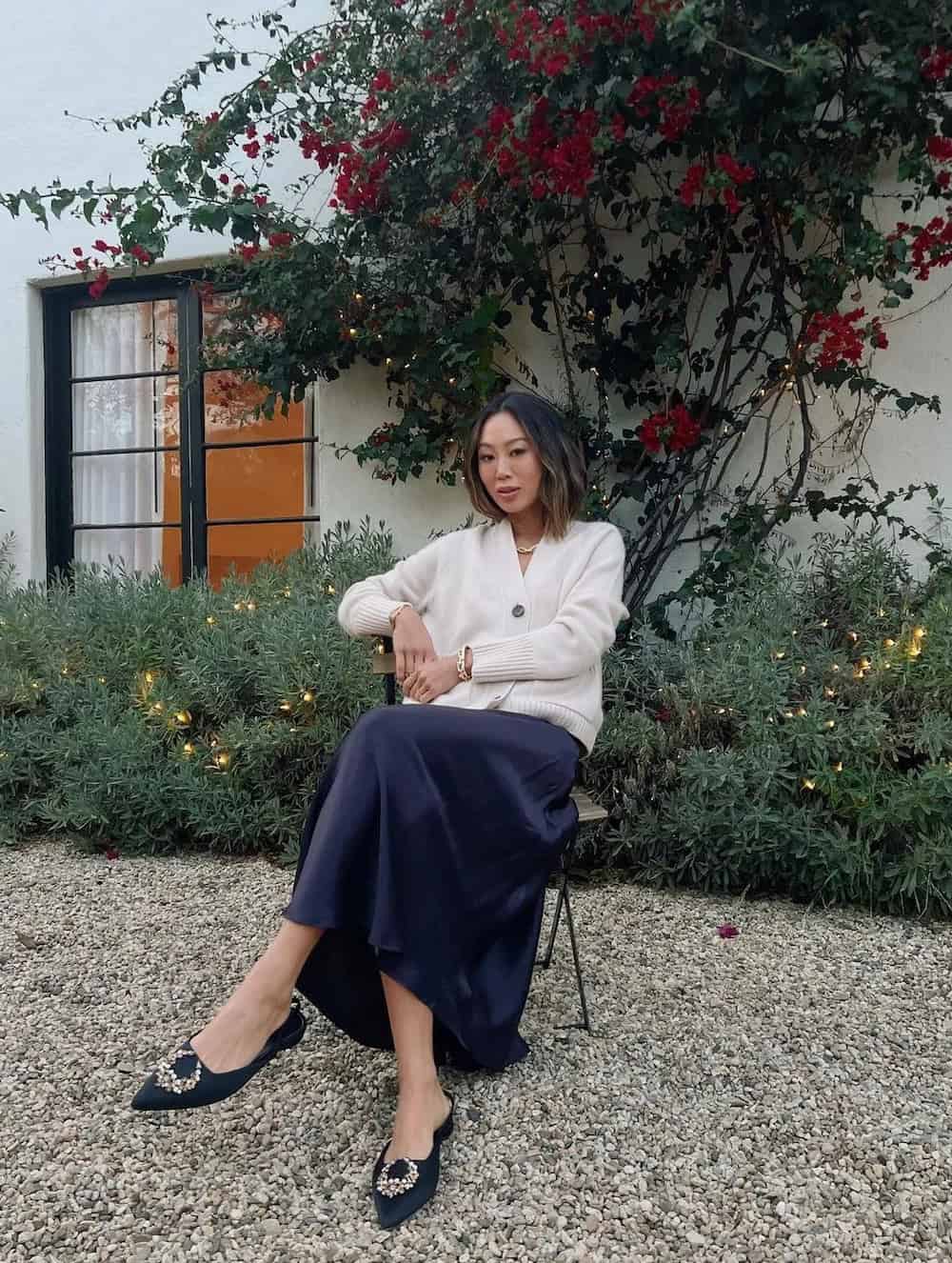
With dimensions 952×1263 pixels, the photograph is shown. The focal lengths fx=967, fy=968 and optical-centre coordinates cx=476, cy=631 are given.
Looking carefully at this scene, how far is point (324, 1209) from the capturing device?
150 centimetres

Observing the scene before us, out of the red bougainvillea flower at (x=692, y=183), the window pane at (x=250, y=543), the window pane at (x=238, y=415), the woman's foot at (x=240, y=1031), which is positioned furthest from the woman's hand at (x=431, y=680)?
the window pane at (x=238, y=415)

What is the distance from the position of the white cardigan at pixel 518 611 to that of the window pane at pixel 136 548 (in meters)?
3.32

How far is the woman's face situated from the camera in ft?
7.05

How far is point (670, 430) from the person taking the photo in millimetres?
3838

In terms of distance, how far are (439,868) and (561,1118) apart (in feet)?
1.72

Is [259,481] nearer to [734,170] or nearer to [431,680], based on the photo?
[734,170]

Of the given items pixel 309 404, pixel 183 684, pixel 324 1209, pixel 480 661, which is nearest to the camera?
pixel 324 1209

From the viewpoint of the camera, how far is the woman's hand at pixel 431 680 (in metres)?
2.08

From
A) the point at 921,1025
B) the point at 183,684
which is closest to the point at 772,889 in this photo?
the point at 921,1025

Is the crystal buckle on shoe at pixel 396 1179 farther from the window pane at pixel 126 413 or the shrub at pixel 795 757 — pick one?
the window pane at pixel 126 413

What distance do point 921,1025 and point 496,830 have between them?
112 cm

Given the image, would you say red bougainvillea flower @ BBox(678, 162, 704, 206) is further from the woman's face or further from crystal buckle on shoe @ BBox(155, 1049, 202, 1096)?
crystal buckle on shoe @ BBox(155, 1049, 202, 1096)

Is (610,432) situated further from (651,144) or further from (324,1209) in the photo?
(324,1209)

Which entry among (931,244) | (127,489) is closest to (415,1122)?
(931,244)
